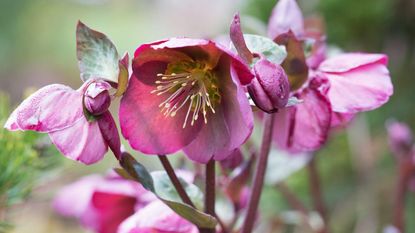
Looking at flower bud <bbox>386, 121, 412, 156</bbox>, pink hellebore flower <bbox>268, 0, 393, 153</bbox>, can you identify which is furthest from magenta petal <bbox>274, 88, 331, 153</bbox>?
flower bud <bbox>386, 121, 412, 156</bbox>

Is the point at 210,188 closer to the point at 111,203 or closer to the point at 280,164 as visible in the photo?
the point at 111,203

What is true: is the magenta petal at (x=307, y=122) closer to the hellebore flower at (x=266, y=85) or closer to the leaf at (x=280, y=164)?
the hellebore flower at (x=266, y=85)

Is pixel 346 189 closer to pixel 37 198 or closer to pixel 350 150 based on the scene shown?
pixel 350 150

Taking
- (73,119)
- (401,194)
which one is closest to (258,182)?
(73,119)

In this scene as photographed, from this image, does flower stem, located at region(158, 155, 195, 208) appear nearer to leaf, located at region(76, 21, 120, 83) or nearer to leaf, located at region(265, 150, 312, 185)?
leaf, located at region(76, 21, 120, 83)

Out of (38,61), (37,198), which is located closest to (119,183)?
(37,198)

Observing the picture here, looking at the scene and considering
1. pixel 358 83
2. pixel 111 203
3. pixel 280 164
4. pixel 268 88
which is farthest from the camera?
pixel 280 164
